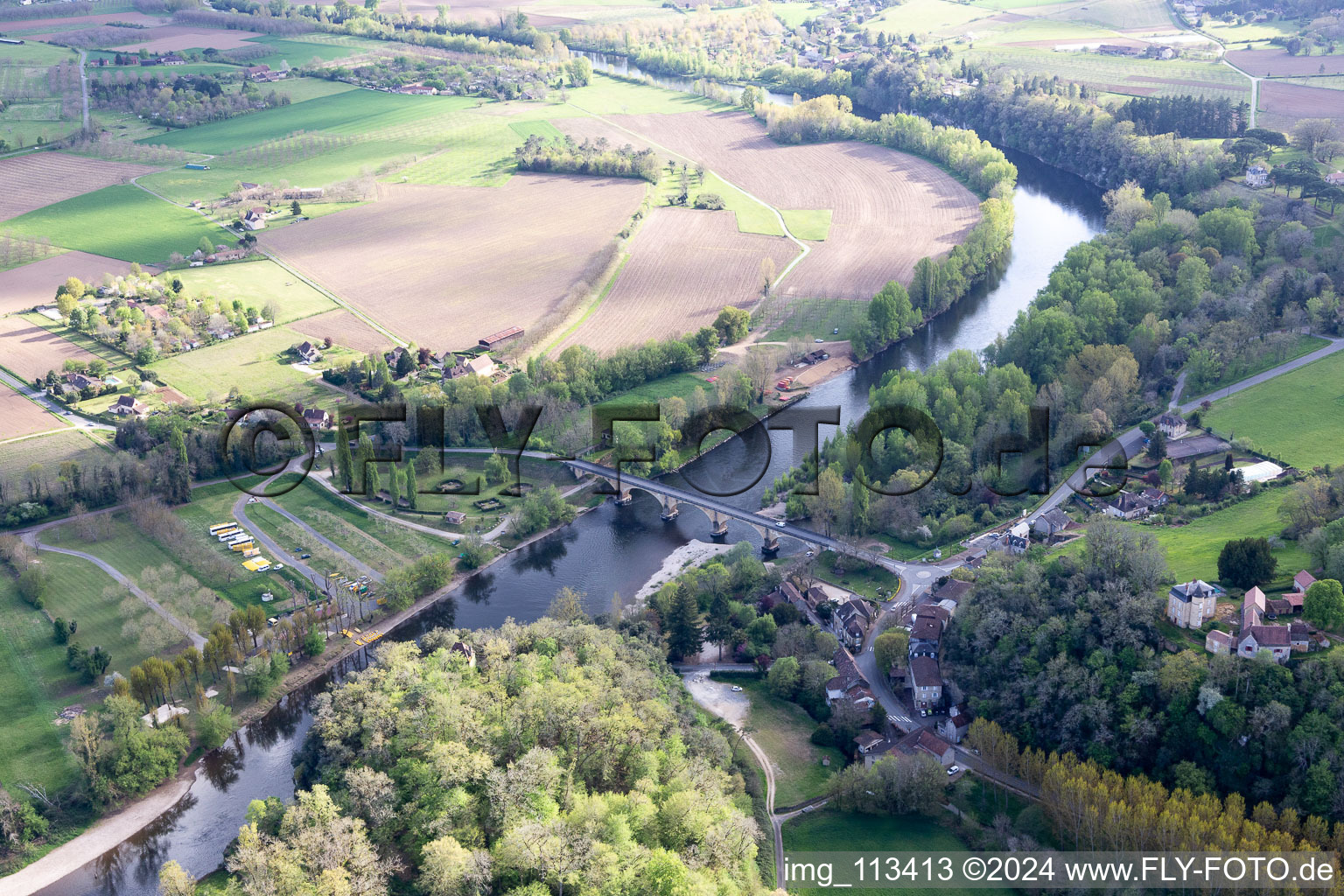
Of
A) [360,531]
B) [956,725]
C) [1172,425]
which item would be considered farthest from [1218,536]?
[360,531]

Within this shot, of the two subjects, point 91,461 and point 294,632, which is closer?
point 294,632

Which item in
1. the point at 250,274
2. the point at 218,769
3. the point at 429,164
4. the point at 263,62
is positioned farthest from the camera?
the point at 263,62

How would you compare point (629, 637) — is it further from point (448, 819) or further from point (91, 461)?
point (91, 461)

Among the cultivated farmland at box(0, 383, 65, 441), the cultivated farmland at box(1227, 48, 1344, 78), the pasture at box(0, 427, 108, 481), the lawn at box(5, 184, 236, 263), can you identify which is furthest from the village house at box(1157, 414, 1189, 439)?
the cultivated farmland at box(1227, 48, 1344, 78)

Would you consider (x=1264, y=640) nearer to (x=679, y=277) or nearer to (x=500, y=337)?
(x=500, y=337)

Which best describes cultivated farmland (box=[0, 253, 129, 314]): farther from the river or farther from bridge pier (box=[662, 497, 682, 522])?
bridge pier (box=[662, 497, 682, 522])

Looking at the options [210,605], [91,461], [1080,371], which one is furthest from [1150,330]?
[91,461]
